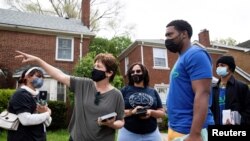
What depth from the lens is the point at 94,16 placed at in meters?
36.2

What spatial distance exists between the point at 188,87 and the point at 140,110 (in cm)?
151

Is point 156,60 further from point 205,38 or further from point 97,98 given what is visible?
point 97,98

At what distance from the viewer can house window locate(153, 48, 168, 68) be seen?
22.0m

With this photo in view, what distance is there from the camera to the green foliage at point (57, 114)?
15.0 meters

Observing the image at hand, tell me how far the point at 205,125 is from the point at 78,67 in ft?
46.7

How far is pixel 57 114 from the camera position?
15.2m

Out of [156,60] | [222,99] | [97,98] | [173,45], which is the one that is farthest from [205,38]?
[97,98]

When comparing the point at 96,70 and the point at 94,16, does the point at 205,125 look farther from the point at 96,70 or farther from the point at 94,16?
the point at 94,16

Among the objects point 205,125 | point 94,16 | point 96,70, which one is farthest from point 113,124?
point 94,16

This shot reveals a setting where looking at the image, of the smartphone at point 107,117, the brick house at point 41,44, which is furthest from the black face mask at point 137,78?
the brick house at point 41,44

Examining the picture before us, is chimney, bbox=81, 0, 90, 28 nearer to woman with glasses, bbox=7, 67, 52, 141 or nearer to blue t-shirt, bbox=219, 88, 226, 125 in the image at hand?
woman with glasses, bbox=7, 67, 52, 141

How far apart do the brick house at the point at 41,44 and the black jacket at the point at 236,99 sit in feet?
45.2

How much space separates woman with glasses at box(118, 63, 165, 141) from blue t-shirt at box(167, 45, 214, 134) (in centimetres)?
134

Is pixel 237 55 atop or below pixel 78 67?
atop
